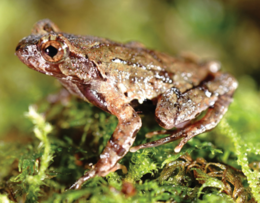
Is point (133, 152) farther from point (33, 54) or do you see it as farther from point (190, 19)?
point (190, 19)

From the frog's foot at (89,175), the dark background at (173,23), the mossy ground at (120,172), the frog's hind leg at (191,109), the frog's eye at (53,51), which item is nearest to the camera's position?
the mossy ground at (120,172)

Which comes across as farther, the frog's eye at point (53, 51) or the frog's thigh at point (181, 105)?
the frog's thigh at point (181, 105)

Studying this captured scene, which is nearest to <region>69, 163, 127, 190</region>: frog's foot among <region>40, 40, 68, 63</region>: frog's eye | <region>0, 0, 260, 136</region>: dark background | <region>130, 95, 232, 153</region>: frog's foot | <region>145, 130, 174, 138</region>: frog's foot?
<region>130, 95, 232, 153</region>: frog's foot

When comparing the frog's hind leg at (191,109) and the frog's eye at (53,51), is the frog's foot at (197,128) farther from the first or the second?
the frog's eye at (53,51)

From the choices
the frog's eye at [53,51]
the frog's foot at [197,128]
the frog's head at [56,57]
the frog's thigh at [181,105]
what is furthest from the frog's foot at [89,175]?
the frog's eye at [53,51]

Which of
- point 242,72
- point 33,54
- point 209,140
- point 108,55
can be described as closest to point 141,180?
point 209,140

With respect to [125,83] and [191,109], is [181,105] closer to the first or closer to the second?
[191,109]
